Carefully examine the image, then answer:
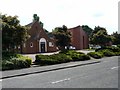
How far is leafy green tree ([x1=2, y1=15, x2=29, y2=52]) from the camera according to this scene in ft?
85.9

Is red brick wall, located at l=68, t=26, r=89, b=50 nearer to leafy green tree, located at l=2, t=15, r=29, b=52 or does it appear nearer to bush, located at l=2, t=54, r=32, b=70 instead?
leafy green tree, located at l=2, t=15, r=29, b=52

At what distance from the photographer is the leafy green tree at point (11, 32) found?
85.9 ft

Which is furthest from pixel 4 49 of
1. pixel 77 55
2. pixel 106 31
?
pixel 106 31

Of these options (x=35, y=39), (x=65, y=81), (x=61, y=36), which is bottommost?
(x=65, y=81)

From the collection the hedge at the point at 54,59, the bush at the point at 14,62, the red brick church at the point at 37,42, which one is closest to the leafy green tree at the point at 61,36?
the hedge at the point at 54,59

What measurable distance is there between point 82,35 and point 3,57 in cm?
5808

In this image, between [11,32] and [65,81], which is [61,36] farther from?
[65,81]

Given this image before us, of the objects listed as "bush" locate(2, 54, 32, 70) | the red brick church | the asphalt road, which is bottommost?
the asphalt road

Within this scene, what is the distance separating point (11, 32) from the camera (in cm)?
2664

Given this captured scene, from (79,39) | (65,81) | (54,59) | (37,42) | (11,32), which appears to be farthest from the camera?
(79,39)

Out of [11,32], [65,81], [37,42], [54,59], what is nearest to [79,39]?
[37,42]

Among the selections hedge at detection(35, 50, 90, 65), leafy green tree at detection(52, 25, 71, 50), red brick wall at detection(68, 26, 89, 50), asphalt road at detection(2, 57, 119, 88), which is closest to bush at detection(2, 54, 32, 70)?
hedge at detection(35, 50, 90, 65)

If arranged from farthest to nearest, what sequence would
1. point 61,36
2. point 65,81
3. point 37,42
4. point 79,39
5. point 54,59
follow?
point 79,39, point 37,42, point 61,36, point 54,59, point 65,81

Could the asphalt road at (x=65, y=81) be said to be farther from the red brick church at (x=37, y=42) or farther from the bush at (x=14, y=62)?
the red brick church at (x=37, y=42)
